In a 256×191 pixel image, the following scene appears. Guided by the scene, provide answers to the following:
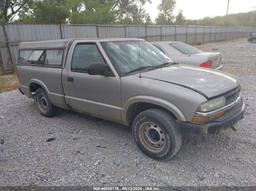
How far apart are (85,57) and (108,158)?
1.81 m

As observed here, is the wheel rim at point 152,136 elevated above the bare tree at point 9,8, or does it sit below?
below

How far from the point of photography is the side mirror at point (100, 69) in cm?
324

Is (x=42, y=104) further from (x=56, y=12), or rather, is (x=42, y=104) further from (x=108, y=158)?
(x=56, y=12)

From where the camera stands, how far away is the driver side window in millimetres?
3646

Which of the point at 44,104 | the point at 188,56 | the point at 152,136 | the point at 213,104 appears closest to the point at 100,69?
the point at 152,136

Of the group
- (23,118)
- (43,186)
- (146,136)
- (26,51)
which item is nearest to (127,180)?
(146,136)

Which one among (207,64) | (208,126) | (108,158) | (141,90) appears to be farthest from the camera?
(207,64)

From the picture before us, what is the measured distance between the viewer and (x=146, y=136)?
10.4 ft

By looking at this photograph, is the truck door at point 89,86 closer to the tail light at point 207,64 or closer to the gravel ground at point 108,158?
the gravel ground at point 108,158

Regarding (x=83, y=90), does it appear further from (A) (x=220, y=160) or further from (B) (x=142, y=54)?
(A) (x=220, y=160)

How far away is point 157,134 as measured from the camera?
306 cm

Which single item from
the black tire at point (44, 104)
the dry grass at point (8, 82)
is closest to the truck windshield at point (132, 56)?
the black tire at point (44, 104)

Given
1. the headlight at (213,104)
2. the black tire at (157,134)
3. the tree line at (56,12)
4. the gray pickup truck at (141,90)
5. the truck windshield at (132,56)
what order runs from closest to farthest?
the headlight at (213,104), the gray pickup truck at (141,90), the black tire at (157,134), the truck windshield at (132,56), the tree line at (56,12)

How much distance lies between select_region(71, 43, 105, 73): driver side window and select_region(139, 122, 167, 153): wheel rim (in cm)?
131
